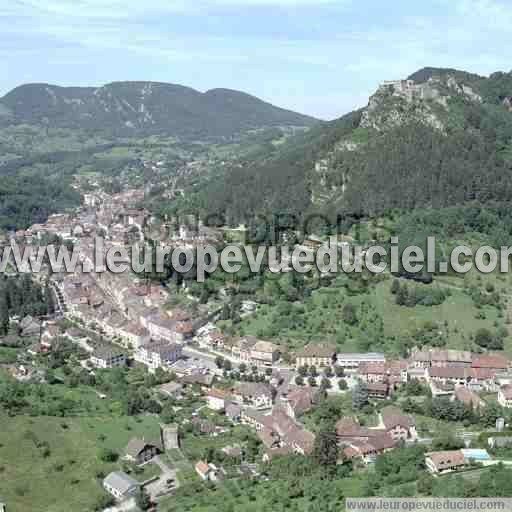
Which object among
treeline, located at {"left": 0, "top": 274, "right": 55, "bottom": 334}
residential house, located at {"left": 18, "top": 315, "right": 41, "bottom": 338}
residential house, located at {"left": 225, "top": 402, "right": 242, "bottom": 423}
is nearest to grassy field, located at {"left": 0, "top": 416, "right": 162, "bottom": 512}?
residential house, located at {"left": 225, "top": 402, "right": 242, "bottom": 423}

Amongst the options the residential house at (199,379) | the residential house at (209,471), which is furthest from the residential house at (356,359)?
the residential house at (209,471)

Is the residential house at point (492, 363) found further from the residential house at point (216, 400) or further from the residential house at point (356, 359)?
the residential house at point (216, 400)

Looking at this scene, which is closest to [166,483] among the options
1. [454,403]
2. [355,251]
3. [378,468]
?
[378,468]

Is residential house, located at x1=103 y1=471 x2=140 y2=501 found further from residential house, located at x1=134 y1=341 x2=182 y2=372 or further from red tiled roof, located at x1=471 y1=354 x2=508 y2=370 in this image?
red tiled roof, located at x1=471 y1=354 x2=508 y2=370

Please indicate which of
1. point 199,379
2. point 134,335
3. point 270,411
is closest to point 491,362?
point 270,411

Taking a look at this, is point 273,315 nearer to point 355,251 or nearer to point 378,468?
point 355,251

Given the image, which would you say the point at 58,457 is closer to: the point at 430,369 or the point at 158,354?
the point at 158,354
